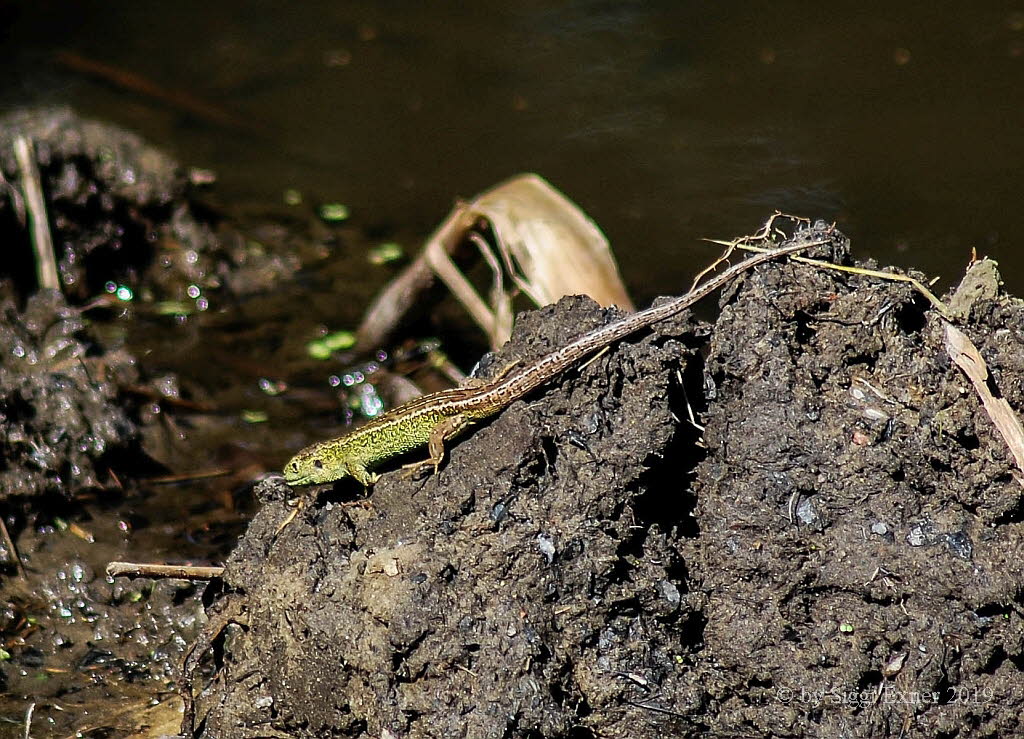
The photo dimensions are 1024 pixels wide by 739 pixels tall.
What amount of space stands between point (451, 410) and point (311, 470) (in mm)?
985

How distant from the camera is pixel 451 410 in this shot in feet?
15.1

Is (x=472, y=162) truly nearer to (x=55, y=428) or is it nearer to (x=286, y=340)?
(x=286, y=340)

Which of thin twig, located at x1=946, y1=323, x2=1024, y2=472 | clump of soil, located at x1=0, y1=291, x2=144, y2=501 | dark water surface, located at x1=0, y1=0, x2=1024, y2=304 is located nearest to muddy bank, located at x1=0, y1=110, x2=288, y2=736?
clump of soil, located at x1=0, y1=291, x2=144, y2=501

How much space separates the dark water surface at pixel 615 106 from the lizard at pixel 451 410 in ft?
13.0

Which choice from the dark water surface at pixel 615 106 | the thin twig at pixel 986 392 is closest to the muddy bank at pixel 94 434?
the dark water surface at pixel 615 106

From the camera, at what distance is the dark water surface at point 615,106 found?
9266 mm

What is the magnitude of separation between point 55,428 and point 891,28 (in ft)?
29.1

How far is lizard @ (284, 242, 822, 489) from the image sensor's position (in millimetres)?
4340

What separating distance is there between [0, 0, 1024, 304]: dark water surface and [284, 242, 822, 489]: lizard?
157 inches

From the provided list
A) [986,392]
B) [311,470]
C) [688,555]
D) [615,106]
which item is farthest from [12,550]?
[615,106]

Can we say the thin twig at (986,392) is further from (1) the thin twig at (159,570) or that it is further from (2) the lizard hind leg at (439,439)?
(1) the thin twig at (159,570)

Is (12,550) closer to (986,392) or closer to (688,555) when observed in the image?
(688,555)

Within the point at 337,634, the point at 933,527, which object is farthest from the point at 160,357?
the point at 933,527

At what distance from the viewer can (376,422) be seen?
502cm
